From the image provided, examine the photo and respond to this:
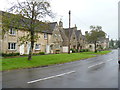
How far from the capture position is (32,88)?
6488 millimetres

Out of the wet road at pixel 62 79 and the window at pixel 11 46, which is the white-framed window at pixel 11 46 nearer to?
the window at pixel 11 46

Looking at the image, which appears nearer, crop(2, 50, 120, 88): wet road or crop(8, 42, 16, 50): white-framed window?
crop(2, 50, 120, 88): wet road

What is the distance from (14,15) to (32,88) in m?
11.8

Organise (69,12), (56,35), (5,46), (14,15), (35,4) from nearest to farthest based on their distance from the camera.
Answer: (14,15) < (35,4) < (5,46) < (69,12) < (56,35)

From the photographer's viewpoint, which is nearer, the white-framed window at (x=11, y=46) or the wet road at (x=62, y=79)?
the wet road at (x=62, y=79)

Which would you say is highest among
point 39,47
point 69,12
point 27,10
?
point 69,12

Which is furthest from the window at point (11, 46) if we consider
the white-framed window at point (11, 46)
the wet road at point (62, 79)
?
the wet road at point (62, 79)

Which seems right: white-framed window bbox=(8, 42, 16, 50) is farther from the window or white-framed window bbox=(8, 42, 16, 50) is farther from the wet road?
the wet road

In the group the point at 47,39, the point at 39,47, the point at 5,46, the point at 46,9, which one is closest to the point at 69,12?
the point at 47,39

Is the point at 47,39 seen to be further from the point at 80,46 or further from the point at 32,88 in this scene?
the point at 32,88

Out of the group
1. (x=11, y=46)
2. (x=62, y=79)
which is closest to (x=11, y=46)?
(x=11, y=46)

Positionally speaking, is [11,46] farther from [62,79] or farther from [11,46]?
[62,79]

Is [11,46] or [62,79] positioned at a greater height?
[11,46]

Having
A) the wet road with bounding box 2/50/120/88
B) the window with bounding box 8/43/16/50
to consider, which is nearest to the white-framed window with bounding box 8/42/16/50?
the window with bounding box 8/43/16/50
